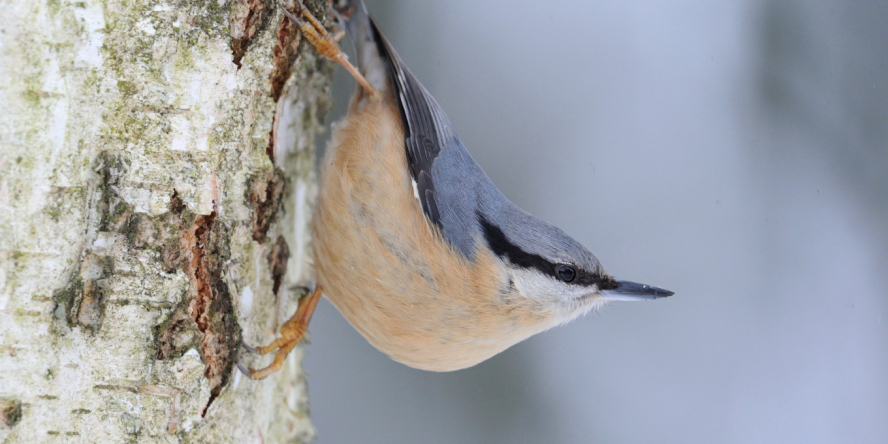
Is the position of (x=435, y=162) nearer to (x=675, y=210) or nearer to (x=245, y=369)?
(x=245, y=369)

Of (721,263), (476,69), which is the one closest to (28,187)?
(476,69)

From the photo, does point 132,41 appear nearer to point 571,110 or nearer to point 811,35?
point 571,110

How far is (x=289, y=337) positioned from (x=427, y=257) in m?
0.61

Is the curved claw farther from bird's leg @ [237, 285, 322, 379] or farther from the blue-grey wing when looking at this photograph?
the blue-grey wing

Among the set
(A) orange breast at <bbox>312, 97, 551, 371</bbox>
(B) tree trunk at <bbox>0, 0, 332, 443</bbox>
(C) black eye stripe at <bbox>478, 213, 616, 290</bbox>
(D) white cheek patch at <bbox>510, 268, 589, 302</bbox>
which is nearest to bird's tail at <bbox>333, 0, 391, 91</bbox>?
(A) orange breast at <bbox>312, 97, 551, 371</bbox>

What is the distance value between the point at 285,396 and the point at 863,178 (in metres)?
2.87

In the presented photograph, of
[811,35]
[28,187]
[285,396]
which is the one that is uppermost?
[811,35]

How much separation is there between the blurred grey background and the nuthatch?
0.88 meters

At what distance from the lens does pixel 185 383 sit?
5.39 feet

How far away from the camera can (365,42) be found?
267cm

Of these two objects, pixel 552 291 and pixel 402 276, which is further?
pixel 552 291

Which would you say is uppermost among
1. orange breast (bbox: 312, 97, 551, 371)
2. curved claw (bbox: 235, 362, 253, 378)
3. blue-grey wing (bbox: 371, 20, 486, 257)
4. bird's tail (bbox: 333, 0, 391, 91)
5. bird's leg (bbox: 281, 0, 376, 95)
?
bird's tail (bbox: 333, 0, 391, 91)

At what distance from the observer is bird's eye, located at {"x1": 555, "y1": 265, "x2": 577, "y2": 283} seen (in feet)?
7.29

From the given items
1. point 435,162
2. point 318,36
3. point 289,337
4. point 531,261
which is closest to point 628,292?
point 531,261
